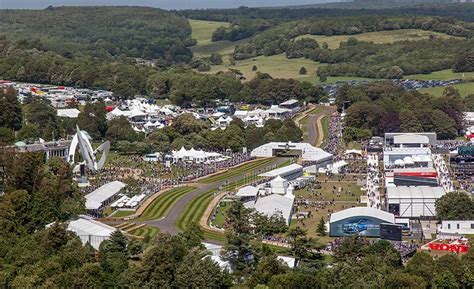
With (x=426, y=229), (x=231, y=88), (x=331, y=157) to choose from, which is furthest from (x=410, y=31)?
(x=426, y=229)

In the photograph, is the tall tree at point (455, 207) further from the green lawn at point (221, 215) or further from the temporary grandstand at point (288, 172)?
the temporary grandstand at point (288, 172)

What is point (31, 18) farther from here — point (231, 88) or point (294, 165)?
point (294, 165)

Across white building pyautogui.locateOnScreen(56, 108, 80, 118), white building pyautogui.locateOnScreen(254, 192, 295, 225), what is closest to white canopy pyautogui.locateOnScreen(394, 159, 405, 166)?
white building pyautogui.locateOnScreen(254, 192, 295, 225)

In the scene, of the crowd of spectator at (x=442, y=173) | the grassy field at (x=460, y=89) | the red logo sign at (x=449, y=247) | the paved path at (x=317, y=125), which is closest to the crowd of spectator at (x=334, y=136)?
the paved path at (x=317, y=125)

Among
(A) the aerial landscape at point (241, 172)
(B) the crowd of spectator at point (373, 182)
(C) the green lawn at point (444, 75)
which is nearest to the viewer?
(A) the aerial landscape at point (241, 172)

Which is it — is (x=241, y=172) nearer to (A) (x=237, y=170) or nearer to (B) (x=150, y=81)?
(A) (x=237, y=170)

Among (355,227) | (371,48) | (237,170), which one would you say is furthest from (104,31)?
(355,227)

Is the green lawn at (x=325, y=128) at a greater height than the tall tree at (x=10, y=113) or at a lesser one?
lesser
